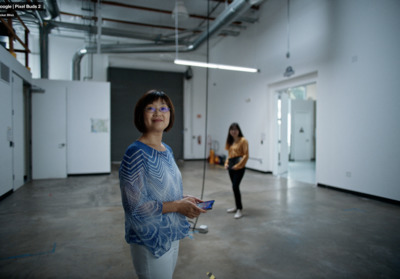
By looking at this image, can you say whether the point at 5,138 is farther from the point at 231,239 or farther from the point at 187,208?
the point at 187,208

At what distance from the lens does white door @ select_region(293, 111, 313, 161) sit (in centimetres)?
1038

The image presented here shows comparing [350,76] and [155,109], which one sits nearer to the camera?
[155,109]

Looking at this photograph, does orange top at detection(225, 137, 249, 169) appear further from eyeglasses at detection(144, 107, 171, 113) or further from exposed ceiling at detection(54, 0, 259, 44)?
exposed ceiling at detection(54, 0, 259, 44)

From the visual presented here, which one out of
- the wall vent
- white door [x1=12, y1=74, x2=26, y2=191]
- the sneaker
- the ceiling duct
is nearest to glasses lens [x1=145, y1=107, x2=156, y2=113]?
the sneaker

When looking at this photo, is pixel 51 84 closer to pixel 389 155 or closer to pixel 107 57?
pixel 107 57

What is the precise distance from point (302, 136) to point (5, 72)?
10.2 meters

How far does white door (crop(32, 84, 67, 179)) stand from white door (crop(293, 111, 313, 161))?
8.74m

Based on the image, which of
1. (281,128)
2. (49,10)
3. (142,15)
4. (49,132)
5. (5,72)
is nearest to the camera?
(5,72)

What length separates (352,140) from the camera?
4.71 meters

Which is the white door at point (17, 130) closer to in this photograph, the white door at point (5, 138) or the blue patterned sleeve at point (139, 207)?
the white door at point (5, 138)

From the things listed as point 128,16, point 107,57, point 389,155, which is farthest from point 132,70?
point 389,155

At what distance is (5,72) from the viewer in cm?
432

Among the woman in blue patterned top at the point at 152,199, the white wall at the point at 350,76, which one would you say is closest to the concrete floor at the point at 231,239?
the white wall at the point at 350,76

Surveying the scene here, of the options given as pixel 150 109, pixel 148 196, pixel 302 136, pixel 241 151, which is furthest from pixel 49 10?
pixel 302 136
